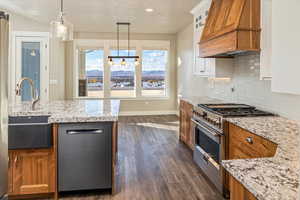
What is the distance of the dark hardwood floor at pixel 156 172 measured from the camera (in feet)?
9.22

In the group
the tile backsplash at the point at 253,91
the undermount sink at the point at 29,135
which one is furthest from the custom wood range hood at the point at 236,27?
the undermount sink at the point at 29,135

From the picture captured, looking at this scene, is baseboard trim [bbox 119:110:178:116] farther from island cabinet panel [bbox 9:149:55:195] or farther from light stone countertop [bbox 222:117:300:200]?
light stone countertop [bbox 222:117:300:200]

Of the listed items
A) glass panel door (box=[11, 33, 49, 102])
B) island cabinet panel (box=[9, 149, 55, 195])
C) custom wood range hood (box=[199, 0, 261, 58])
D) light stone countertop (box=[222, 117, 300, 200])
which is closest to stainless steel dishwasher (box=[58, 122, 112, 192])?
island cabinet panel (box=[9, 149, 55, 195])

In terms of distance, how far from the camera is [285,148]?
1.55m

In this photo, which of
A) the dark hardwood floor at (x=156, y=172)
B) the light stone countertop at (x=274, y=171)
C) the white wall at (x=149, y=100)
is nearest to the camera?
the light stone countertop at (x=274, y=171)

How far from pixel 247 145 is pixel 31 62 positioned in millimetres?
6719

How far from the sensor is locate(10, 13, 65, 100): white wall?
267 inches

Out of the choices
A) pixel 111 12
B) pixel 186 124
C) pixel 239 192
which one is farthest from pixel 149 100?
pixel 239 192

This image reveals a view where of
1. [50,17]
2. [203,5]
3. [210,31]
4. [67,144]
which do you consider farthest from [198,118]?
[50,17]

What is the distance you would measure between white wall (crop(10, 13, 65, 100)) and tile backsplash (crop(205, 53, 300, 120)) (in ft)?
16.3

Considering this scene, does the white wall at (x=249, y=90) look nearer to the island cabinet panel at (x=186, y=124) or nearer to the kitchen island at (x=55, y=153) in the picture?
the island cabinet panel at (x=186, y=124)

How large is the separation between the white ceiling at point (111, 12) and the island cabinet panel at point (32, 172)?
3376 millimetres

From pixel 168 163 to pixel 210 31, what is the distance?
7.00 ft

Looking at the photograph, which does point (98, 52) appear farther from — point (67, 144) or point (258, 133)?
point (258, 133)
